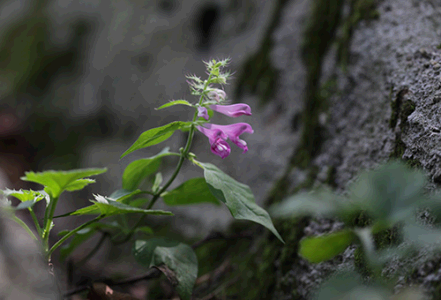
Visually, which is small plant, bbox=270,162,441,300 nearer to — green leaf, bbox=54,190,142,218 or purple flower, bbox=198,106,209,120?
purple flower, bbox=198,106,209,120

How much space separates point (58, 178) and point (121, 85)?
2296mm

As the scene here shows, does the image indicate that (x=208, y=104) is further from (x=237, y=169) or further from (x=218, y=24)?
(x=218, y=24)

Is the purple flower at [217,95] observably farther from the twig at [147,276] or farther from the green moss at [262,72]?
the green moss at [262,72]

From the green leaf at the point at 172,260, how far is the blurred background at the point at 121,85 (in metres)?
0.67

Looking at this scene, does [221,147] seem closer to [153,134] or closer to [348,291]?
[153,134]

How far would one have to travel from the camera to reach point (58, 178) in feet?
2.98

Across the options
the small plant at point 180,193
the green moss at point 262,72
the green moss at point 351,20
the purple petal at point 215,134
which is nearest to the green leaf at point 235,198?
the small plant at point 180,193

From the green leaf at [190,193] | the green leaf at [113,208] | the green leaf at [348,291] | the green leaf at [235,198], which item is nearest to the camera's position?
the green leaf at [348,291]

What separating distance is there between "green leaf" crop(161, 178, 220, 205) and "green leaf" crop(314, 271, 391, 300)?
67cm

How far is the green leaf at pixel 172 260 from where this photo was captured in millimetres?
1124

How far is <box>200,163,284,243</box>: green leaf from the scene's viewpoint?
108 cm

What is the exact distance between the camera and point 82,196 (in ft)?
8.79

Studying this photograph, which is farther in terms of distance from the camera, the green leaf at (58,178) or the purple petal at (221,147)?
the purple petal at (221,147)

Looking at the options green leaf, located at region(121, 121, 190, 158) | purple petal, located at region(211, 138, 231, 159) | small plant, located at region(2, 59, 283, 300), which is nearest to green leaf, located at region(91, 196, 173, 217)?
small plant, located at region(2, 59, 283, 300)
